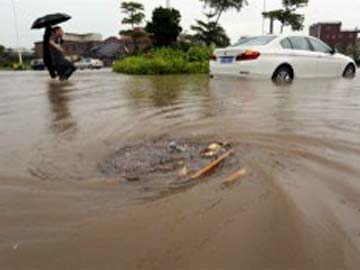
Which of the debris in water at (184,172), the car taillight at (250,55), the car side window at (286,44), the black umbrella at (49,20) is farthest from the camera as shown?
the black umbrella at (49,20)

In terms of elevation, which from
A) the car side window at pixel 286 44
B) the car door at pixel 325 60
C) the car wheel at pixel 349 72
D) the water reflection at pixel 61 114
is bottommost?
the water reflection at pixel 61 114

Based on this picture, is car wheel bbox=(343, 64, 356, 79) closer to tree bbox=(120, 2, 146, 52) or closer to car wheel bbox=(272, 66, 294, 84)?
car wheel bbox=(272, 66, 294, 84)

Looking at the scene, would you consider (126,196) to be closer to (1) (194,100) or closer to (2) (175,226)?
(2) (175,226)

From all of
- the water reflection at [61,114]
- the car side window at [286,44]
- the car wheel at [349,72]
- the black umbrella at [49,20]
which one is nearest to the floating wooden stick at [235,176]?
the water reflection at [61,114]

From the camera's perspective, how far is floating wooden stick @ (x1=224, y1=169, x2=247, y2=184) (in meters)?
2.57

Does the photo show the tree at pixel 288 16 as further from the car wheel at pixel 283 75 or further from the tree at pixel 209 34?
the car wheel at pixel 283 75

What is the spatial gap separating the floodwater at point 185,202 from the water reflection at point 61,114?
0.16 feet

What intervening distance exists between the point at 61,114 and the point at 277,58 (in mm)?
5527

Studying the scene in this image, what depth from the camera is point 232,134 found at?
3807mm

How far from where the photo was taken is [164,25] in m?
18.6

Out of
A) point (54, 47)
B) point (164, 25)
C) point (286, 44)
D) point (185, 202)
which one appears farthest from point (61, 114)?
point (164, 25)

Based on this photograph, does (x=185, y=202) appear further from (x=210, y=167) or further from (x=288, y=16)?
(x=288, y=16)

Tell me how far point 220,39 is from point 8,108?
66.8 ft

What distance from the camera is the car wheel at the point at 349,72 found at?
430 inches
